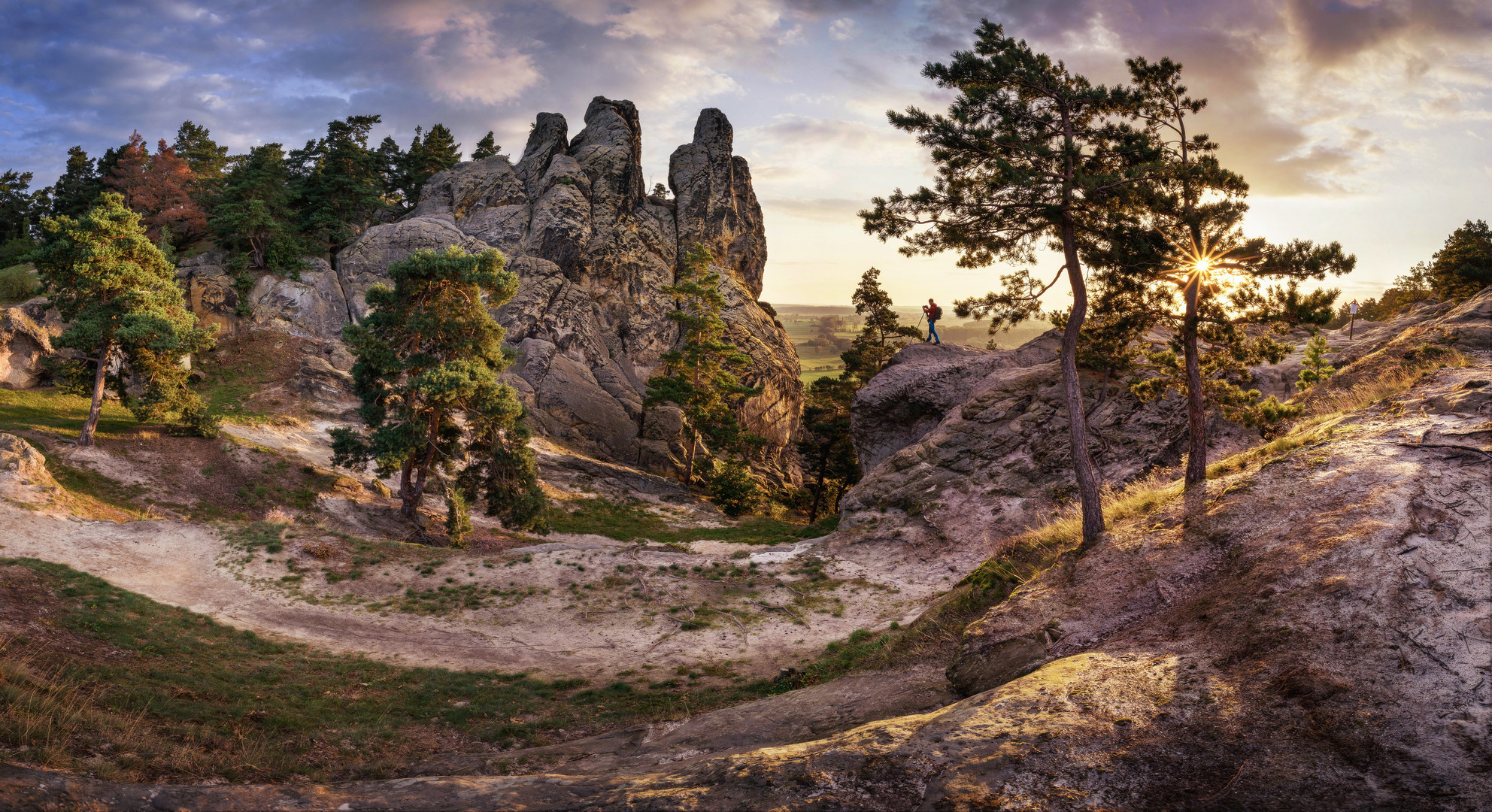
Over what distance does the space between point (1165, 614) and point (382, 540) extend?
2563 centimetres

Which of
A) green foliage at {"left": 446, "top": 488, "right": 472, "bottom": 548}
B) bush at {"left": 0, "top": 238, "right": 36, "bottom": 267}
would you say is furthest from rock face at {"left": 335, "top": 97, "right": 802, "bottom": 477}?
bush at {"left": 0, "top": 238, "right": 36, "bottom": 267}

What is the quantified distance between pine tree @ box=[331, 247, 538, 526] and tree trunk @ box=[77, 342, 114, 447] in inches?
419

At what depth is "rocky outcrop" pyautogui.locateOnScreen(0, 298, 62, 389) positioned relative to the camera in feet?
125

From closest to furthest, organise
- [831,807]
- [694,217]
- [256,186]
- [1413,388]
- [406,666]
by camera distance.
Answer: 1. [831,807]
2. [1413,388]
3. [406,666]
4. [256,186]
5. [694,217]

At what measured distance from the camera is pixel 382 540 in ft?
84.3

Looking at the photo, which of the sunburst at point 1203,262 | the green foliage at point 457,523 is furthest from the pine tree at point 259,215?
the sunburst at point 1203,262

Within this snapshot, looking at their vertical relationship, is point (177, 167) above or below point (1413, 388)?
above

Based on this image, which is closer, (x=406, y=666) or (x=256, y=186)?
(x=406, y=666)

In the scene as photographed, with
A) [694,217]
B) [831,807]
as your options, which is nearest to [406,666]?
[831,807]

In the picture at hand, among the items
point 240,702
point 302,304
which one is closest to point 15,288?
point 302,304

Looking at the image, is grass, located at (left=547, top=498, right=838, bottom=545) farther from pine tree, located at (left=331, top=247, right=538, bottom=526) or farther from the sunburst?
the sunburst

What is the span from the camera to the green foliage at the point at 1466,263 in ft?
151

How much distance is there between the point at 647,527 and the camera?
127 ft

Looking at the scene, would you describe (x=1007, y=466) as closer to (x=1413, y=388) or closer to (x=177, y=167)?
(x=1413, y=388)
